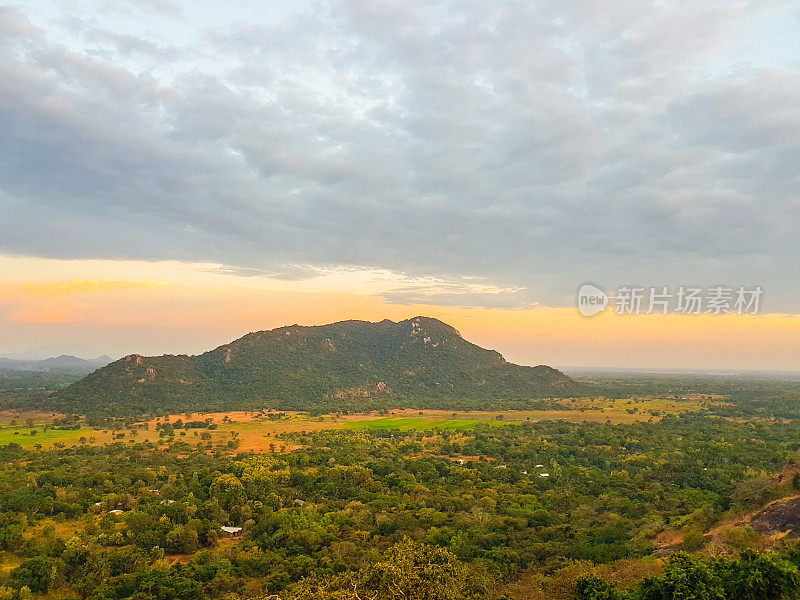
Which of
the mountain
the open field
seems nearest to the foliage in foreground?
the open field

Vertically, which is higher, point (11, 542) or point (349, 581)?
point (349, 581)

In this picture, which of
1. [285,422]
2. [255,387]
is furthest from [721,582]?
[255,387]

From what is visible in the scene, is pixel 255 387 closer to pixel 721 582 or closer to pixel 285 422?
pixel 285 422

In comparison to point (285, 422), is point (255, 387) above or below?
above

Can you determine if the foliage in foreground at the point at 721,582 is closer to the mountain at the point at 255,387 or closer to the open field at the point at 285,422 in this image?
the open field at the point at 285,422

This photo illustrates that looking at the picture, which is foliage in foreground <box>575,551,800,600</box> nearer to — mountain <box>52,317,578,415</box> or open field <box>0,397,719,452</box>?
open field <box>0,397,719,452</box>

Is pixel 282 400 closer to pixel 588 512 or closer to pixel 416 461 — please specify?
pixel 416 461

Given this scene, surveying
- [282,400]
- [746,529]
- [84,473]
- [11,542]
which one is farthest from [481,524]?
[282,400]

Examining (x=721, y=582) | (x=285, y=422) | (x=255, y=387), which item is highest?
(x=721, y=582)
